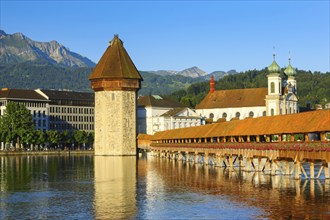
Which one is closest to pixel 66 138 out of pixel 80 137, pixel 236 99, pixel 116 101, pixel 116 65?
pixel 80 137

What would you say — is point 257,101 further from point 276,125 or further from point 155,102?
point 276,125

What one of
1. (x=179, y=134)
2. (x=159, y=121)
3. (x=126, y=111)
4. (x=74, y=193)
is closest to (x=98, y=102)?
(x=126, y=111)

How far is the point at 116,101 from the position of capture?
101000 mm

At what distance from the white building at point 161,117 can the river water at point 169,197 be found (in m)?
85.3

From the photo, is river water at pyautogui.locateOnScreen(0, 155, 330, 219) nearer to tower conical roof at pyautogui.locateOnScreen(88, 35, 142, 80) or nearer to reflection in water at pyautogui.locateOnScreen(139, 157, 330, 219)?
reflection in water at pyautogui.locateOnScreen(139, 157, 330, 219)

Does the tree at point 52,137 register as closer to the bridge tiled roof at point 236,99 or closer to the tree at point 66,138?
the tree at point 66,138

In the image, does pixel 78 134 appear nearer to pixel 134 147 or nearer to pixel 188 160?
pixel 134 147

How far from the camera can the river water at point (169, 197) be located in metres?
28.7

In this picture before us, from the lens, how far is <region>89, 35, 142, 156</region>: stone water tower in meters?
100

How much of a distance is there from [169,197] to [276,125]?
42.7 feet

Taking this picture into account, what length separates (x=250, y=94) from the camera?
5773 inches

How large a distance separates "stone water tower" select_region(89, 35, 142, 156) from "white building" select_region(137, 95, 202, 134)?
32930mm

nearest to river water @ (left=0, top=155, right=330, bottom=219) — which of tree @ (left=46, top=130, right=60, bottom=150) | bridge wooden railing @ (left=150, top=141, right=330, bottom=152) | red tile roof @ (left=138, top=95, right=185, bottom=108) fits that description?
bridge wooden railing @ (left=150, top=141, right=330, bottom=152)

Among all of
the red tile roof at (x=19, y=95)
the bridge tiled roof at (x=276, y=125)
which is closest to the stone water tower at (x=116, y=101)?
the bridge tiled roof at (x=276, y=125)
